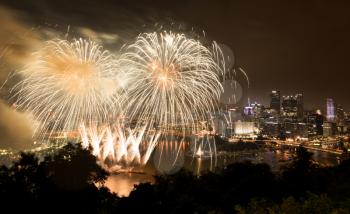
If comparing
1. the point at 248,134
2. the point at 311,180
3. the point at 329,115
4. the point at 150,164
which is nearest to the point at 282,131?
the point at 248,134

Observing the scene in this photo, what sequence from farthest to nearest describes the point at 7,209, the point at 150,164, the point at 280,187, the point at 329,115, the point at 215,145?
the point at 329,115
the point at 215,145
the point at 150,164
the point at 280,187
the point at 7,209

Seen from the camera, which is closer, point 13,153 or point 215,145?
point 13,153

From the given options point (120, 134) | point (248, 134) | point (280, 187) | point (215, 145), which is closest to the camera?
point (280, 187)

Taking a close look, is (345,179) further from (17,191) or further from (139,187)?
(17,191)

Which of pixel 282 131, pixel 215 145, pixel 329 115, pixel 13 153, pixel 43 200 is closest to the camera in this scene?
pixel 43 200

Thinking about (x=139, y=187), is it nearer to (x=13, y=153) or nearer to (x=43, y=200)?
(x=43, y=200)

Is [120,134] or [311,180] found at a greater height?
[120,134]

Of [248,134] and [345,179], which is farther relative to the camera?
[248,134]

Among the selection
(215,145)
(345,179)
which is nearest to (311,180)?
(345,179)

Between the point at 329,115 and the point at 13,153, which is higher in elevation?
the point at 329,115
